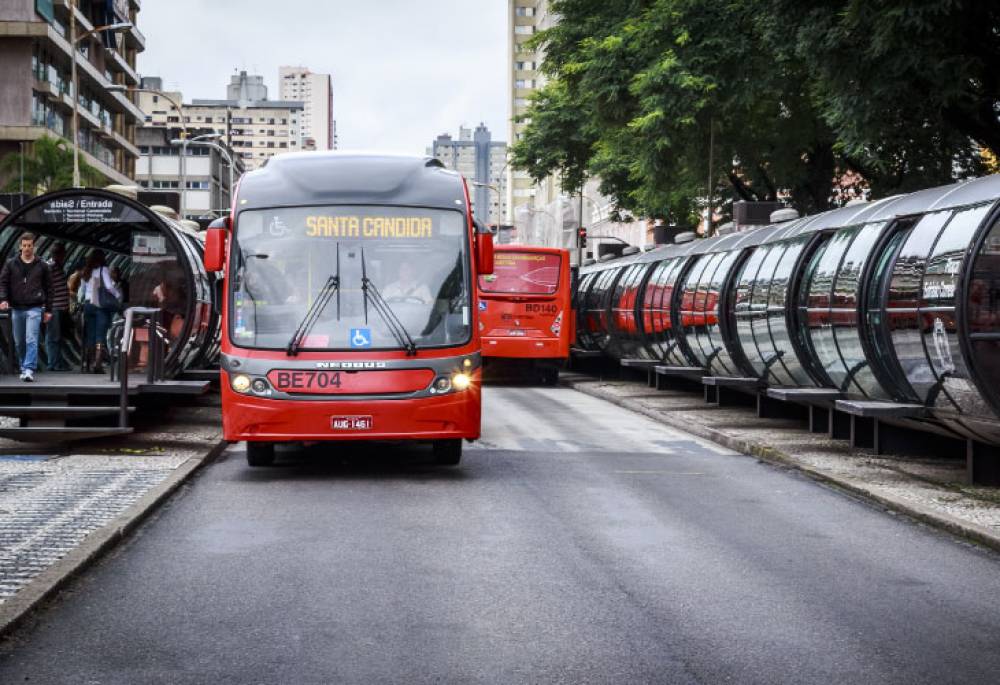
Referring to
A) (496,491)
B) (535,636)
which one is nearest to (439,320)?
(496,491)

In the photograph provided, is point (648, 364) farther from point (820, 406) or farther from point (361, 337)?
point (361, 337)

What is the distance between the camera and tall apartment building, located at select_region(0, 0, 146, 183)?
64.4m

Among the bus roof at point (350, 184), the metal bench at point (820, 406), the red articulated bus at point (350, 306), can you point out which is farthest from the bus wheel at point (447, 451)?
the metal bench at point (820, 406)

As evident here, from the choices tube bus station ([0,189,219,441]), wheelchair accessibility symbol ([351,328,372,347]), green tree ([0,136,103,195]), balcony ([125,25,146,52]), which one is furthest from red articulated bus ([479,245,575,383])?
balcony ([125,25,146,52])

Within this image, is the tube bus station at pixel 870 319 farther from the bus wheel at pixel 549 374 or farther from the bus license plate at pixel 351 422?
the bus wheel at pixel 549 374

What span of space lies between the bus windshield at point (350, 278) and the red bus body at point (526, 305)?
16683 millimetres

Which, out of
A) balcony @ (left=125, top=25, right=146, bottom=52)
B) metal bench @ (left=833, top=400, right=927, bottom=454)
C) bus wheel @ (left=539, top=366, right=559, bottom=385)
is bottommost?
bus wheel @ (left=539, top=366, right=559, bottom=385)

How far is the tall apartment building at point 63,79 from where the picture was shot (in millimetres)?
64375

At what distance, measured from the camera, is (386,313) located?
1302cm

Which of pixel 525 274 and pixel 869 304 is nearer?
pixel 869 304

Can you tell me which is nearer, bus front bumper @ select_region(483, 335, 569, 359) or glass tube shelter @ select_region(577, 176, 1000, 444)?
glass tube shelter @ select_region(577, 176, 1000, 444)

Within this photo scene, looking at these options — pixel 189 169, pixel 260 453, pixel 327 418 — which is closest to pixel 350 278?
pixel 327 418

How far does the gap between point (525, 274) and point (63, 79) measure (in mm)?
47902

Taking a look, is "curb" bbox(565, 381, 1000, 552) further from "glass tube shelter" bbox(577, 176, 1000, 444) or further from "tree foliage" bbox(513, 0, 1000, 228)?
"tree foliage" bbox(513, 0, 1000, 228)
